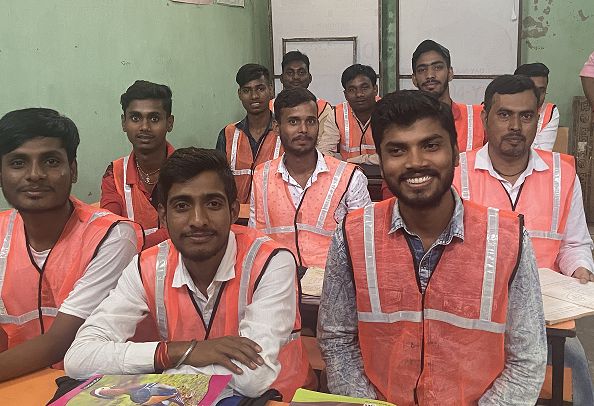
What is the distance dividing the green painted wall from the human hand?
2513 millimetres

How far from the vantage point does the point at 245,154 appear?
3918mm

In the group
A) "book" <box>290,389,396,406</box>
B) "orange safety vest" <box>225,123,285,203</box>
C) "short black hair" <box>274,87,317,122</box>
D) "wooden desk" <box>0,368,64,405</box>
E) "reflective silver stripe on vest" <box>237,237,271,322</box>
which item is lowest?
"wooden desk" <box>0,368,64,405</box>

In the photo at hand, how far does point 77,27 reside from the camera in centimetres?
329

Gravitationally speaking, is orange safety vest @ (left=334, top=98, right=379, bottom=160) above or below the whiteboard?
below

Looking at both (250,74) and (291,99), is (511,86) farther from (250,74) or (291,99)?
(250,74)

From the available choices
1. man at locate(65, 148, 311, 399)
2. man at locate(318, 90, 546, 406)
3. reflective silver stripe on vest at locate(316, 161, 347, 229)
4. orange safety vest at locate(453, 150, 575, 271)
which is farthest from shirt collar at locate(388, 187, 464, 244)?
reflective silver stripe on vest at locate(316, 161, 347, 229)

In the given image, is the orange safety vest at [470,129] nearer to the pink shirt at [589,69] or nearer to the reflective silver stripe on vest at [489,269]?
the pink shirt at [589,69]

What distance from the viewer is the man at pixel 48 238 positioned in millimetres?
1723

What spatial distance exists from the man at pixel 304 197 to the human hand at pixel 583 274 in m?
0.97

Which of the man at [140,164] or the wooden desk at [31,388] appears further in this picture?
the man at [140,164]

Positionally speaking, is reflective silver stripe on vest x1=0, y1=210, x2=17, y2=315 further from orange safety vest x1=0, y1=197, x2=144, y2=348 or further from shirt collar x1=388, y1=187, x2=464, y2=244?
shirt collar x1=388, y1=187, x2=464, y2=244

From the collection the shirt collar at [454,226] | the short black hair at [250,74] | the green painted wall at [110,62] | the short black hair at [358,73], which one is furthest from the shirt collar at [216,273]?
the short black hair at [358,73]

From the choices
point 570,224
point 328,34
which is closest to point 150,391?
point 570,224

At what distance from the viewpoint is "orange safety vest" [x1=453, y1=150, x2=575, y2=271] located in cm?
233
